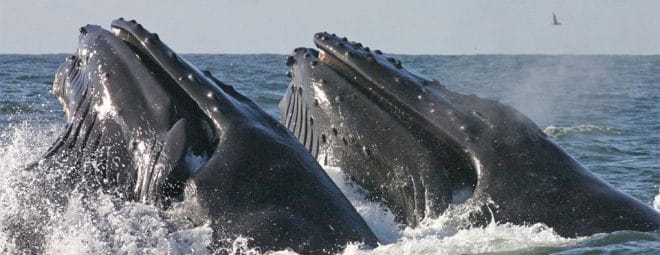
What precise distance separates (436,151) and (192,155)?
1.76 meters

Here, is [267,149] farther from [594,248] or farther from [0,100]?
[0,100]

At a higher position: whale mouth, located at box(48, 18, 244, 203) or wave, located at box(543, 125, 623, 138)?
whale mouth, located at box(48, 18, 244, 203)

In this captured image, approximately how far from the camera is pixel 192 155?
22.4 feet

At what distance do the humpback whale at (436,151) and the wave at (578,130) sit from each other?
14917mm

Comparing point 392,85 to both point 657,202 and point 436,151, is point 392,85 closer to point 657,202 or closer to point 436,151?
point 436,151

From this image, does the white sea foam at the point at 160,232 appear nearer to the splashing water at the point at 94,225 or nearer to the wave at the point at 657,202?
the splashing water at the point at 94,225

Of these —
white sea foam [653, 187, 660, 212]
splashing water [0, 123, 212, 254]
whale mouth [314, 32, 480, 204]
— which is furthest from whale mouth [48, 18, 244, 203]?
white sea foam [653, 187, 660, 212]

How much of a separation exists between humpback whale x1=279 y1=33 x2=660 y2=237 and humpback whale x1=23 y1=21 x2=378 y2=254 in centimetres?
101

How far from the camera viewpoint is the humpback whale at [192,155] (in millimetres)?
6480

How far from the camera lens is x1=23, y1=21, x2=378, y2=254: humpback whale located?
648 centimetres

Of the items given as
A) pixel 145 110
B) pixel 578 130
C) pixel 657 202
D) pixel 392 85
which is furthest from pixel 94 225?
pixel 578 130

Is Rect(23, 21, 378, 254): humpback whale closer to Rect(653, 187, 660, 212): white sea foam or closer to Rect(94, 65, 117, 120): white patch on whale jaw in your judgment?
Rect(94, 65, 117, 120): white patch on whale jaw

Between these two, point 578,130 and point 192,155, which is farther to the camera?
point 578,130

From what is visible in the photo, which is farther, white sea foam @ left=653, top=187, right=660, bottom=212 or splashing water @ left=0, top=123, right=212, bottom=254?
white sea foam @ left=653, top=187, right=660, bottom=212
